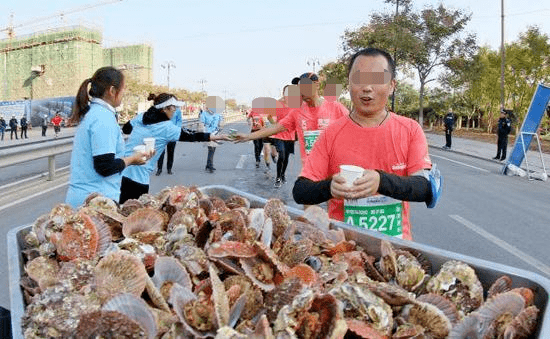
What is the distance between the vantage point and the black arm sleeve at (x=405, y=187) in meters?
2.23

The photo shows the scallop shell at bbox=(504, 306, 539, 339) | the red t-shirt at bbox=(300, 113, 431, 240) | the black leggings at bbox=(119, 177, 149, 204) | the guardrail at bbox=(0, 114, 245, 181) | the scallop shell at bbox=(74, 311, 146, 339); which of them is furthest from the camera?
the guardrail at bbox=(0, 114, 245, 181)

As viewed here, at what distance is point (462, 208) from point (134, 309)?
8.80m

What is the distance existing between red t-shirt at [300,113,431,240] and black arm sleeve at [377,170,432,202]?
0.21 m

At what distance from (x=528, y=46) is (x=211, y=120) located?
30224mm

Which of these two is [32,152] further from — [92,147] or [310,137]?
[92,147]

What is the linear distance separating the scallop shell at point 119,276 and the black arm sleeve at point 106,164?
2060mm

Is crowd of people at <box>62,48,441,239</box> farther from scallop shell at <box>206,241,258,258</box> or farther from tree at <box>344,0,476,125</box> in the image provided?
tree at <box>344,0,476,125</box>

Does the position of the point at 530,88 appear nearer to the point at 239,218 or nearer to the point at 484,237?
the point at 484,237

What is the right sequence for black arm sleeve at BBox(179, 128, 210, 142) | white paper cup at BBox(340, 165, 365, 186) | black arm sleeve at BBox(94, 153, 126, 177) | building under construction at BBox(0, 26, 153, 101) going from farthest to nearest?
building under construction at BBox(0, 26, 153, 101), black arm sleeve at BBox(179, 128, 210, 142), black arm sleeve at BBox(94, 153, 126, 177), white paper cup at BBox(340, 165, 365, 186)

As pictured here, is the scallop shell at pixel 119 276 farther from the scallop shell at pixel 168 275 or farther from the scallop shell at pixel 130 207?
the scallop shell at pixel 130 207

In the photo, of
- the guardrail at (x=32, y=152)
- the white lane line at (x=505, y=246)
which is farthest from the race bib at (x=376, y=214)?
the guardrail at (x=32, y=152)

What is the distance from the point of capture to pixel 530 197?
1107 cm

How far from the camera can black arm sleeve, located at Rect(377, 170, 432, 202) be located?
2230 mm

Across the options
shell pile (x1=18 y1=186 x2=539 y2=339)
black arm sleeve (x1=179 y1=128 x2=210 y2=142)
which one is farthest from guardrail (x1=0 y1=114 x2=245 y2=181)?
shell pile (x1=18 y1=186 x2=539 y2=339)
